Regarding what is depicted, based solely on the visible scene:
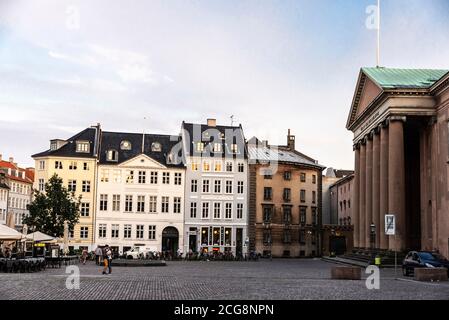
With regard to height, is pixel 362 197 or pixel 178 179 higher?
pixel 178 179

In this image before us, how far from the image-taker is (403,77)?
59375 mm

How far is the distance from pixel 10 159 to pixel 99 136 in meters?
42.1

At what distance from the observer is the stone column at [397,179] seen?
52.7m

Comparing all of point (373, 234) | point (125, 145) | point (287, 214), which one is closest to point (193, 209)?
point (125, 145)

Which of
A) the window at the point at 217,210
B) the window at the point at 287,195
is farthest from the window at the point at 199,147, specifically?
the window at the point at 287,195

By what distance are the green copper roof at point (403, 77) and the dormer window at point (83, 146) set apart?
124 feet

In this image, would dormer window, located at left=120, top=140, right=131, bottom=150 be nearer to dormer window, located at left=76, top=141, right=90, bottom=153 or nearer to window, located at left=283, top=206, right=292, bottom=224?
dormer window, located at left=76, top=141, right=90, bottom=153

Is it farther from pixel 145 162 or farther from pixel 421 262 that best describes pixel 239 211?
pixel 421 262

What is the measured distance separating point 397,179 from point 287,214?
114 feet

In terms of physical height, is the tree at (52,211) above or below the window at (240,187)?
below

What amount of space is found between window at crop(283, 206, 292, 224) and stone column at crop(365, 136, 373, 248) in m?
23.7

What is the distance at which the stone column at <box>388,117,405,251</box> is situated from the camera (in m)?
52.7

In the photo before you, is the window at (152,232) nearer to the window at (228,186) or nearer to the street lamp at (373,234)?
the window at (228,186)

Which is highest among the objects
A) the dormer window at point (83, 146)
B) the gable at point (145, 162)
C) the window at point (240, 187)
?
the dormer window at point (83, 146)
